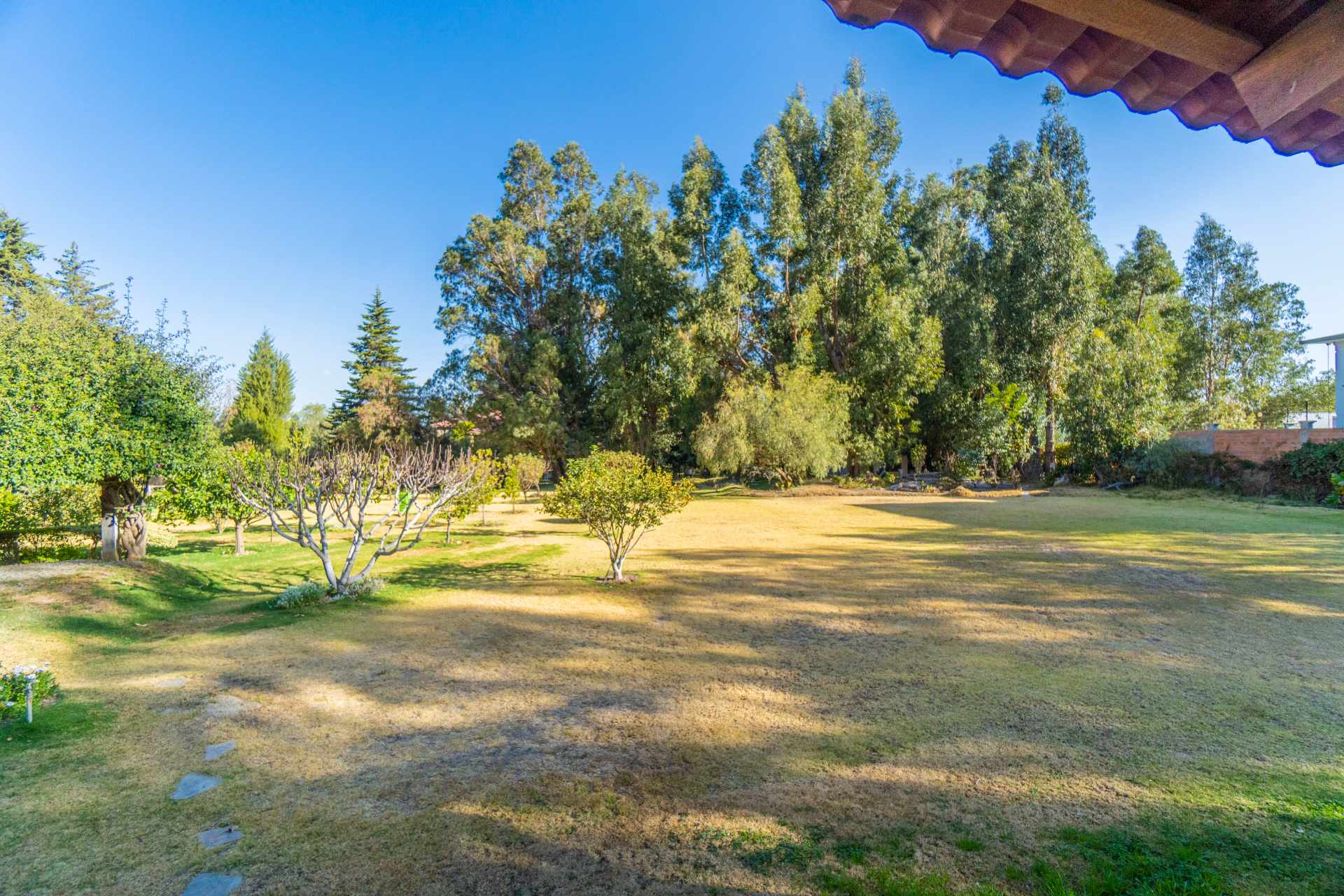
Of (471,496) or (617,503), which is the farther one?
(471,496)

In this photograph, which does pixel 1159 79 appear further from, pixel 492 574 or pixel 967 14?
pixel 492 574

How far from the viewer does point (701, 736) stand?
12.2ft

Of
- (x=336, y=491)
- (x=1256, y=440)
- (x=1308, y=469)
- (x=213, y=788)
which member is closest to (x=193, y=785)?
(x=213, y=788)

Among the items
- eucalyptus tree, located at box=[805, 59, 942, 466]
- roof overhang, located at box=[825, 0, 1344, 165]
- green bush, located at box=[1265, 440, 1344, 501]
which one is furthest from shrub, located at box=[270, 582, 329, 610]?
green bush, located at box=[1265, 440, 1344, 501]

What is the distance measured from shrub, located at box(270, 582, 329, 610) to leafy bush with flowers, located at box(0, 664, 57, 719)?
3.04 meters

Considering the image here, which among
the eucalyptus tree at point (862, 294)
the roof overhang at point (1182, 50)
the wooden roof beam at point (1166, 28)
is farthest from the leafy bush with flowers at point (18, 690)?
the eucalyptus tree at point (862, 294)

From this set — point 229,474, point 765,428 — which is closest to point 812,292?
point 765,428

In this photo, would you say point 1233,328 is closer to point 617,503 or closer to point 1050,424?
point 1050,424

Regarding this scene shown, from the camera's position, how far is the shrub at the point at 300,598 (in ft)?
23.4

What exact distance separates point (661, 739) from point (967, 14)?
372cm

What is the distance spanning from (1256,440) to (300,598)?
23051mm

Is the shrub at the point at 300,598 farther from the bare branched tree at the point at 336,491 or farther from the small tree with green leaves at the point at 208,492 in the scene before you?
the small tree with green leaves at the point at 208,492

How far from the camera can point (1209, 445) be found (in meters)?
18.0

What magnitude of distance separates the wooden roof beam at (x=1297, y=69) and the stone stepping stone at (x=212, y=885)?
4.10m
